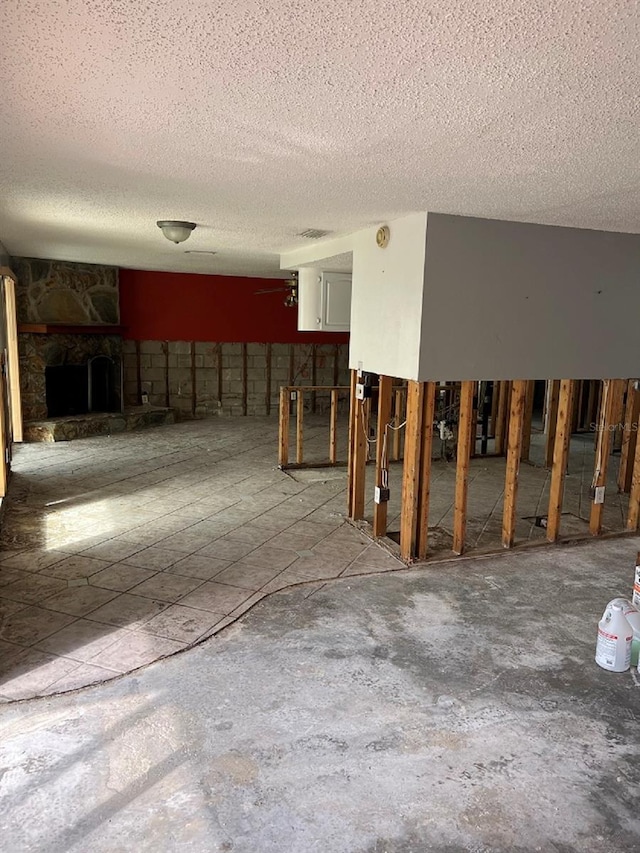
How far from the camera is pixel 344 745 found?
228 cm

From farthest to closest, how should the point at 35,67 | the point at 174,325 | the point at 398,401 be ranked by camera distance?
the point at 174,325 < the point at 398,401 < the point at 35,67

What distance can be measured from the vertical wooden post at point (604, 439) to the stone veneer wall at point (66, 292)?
22.8 ft

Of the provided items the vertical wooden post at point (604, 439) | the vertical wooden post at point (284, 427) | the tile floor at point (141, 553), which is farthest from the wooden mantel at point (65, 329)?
the vertical wooden post at point (604, 439)

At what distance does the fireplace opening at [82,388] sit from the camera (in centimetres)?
829

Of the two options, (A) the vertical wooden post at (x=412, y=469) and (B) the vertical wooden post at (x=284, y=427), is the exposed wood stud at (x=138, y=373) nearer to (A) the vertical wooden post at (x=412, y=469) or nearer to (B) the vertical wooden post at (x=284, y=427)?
(B) the vertical wooden post at (x=284, y=427)

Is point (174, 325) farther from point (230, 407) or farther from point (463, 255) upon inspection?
point (463, 255)

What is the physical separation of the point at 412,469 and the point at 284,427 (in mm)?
2810

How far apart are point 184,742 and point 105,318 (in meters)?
7.53

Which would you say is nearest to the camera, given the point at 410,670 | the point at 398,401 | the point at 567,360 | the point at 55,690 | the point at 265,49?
the point at 265,49

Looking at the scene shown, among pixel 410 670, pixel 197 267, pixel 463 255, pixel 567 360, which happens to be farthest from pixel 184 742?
pixel 197 267

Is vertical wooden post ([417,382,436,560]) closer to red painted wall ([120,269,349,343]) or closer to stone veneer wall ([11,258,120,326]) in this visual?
stone veneer wall ([11,258,120,326])

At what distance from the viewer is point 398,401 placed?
23.6ft

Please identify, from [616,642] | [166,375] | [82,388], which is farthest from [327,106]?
[166,375]

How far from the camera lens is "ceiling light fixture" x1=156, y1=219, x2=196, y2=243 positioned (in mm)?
4285
